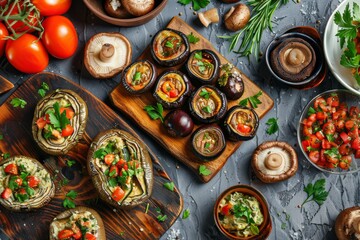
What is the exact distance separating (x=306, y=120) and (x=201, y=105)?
3.21 ft

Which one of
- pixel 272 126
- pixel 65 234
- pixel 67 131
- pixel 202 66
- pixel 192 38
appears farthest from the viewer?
pixel 272 126

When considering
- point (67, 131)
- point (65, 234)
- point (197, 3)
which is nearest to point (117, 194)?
point (65, 234)

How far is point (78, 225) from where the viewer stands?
4859 mm

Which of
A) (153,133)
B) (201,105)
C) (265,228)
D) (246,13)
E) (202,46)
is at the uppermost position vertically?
(246,13)

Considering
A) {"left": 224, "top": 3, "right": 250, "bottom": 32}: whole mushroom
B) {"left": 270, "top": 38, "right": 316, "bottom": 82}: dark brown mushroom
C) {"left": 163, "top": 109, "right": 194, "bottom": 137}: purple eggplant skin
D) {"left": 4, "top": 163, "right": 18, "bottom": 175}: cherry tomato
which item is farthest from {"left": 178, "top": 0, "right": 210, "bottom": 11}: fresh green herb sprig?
{"left": 4, "top": 163, "right": 18, "bottom": 175}: cherry tomato

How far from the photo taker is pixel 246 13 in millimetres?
5277

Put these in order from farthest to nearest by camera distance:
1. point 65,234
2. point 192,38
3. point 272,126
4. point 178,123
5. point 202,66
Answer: point 272,126, point 192,38, point 202,66, point 178,123, point 65,234

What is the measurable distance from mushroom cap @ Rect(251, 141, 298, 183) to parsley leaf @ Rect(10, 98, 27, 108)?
2.08m

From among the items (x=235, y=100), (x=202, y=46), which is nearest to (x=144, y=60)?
(x=202, y=46)

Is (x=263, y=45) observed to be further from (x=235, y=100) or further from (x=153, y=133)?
(x=153, y=133)

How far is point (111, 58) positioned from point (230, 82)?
3.51 feet

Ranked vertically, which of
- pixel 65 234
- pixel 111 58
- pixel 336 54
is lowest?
pixel 65 234

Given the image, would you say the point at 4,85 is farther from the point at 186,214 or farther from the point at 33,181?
the point at 186,214

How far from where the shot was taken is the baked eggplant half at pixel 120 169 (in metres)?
4.89
